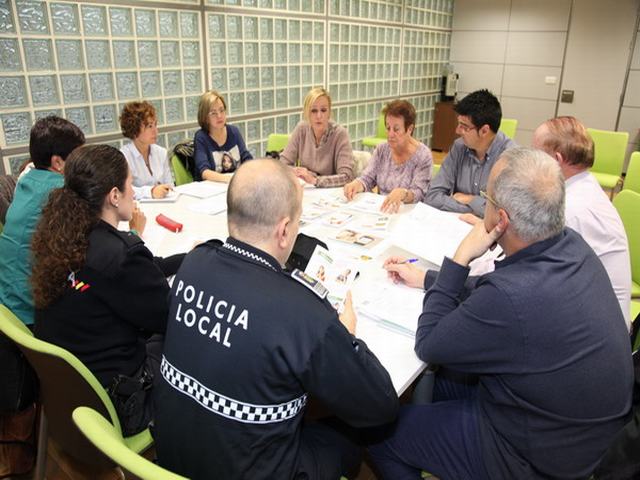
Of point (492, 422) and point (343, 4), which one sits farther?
point (343, 4)

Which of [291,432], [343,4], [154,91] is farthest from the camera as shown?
[343,4]

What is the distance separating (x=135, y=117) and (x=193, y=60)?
4.08ft

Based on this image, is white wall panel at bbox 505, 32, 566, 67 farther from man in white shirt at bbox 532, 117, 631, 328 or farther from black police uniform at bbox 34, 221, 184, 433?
black police uniform at bbox 34, 221, 184, 433

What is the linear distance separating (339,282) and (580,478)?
96 cm

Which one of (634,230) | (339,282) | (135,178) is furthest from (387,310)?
(135,178)

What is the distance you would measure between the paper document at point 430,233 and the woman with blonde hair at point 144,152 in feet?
5.07

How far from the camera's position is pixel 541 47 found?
6930mm

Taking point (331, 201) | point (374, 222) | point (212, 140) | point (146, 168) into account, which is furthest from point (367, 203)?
point (146, 168)

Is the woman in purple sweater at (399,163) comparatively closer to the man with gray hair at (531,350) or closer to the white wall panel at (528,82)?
the man with gray hair at (531,350)

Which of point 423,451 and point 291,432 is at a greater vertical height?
point 291,432

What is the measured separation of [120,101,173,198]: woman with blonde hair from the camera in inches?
117

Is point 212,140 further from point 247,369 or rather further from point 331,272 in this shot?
Answer: point 247,369

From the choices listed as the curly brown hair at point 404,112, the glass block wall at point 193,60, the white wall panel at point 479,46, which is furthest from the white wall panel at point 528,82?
the curly brown hair at point 404,112

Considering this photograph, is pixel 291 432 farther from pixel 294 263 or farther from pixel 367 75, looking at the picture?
pixel 367 75
